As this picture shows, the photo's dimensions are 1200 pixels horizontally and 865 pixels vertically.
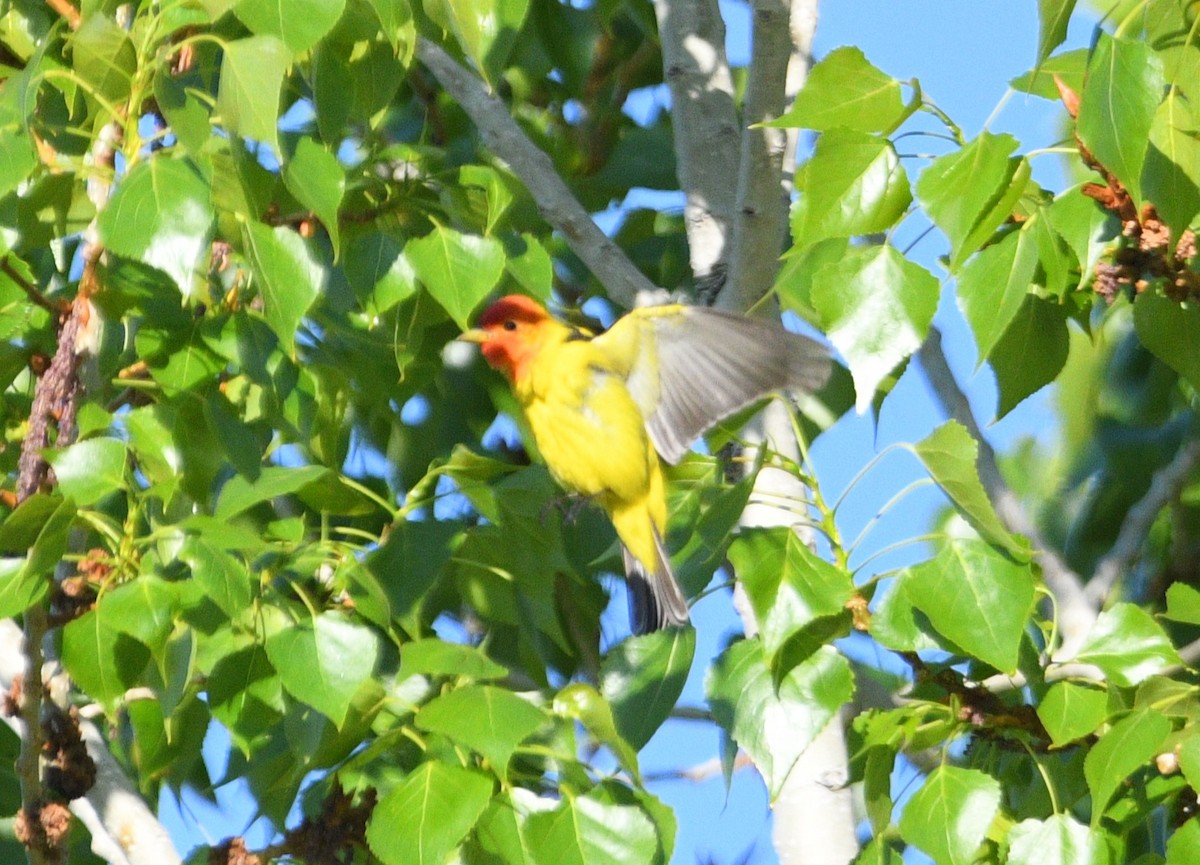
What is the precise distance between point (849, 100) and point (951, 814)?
1.01 m

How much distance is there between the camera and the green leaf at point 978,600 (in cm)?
224

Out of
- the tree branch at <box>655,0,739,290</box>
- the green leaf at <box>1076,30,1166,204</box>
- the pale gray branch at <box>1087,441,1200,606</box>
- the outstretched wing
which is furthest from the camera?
the pale gray branch at <box>1087,441,1200,606</box>

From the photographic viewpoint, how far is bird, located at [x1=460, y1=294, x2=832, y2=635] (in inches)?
119

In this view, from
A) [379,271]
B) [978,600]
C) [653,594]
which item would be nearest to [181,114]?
[379,271]

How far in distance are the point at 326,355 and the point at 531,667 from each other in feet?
3.08

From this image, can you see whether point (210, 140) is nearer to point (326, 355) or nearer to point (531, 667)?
point (326, 355)

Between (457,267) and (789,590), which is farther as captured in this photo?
(457,267)

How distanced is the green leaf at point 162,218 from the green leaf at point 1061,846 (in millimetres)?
1395

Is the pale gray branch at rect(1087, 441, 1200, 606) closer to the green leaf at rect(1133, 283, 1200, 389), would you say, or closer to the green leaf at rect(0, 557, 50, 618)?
the green leaf at rect(1133, 283, 1200, 389)

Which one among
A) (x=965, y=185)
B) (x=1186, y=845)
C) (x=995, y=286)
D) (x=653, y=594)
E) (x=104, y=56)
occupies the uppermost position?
(x=104, y=56)

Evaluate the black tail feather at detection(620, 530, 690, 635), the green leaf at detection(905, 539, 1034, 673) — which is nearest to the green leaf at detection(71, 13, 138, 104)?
the green leaf at detection(905, 539, 1034, 673)

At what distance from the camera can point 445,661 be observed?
2365 millimetres

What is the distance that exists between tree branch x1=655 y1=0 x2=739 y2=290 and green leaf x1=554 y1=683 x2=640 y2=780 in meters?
0.90

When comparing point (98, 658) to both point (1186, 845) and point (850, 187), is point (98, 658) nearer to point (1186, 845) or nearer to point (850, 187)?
point (850, 187)
